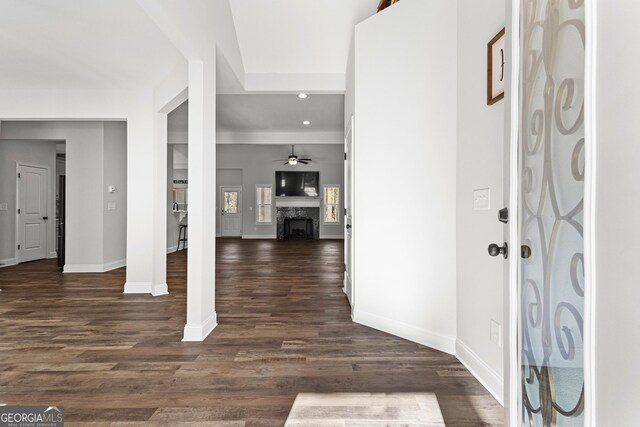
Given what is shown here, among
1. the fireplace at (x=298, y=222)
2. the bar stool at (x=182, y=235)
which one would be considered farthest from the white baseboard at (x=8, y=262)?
the fireplace at (x=298, y=222)

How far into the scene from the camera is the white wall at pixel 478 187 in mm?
1913

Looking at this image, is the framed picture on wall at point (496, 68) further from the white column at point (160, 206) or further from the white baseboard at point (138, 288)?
the white baseboard at point (138, 288)

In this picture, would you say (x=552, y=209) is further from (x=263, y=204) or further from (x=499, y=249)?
Answer: (x=263, y=204)

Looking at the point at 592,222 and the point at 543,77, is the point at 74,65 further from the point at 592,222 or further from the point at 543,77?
the point at 592,222

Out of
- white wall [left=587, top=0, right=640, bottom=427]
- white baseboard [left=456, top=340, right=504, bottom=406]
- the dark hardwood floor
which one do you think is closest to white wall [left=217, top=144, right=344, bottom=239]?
the dark hardwood floor

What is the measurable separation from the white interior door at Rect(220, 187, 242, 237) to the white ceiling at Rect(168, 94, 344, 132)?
12.6 ft

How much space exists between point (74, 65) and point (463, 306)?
4536mm

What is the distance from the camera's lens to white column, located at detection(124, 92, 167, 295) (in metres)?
4.34

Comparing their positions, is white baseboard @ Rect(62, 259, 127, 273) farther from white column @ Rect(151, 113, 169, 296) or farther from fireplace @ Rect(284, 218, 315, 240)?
fireplace @ Rect(284, 218, 315, 240)

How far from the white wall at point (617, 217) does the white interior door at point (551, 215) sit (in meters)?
0.09

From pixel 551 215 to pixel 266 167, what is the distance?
10985 mm

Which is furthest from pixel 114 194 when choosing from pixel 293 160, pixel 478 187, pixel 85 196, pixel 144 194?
pixel 478 187

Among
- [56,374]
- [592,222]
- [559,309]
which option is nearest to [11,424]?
[56,374]

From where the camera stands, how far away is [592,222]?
0.91 metres
